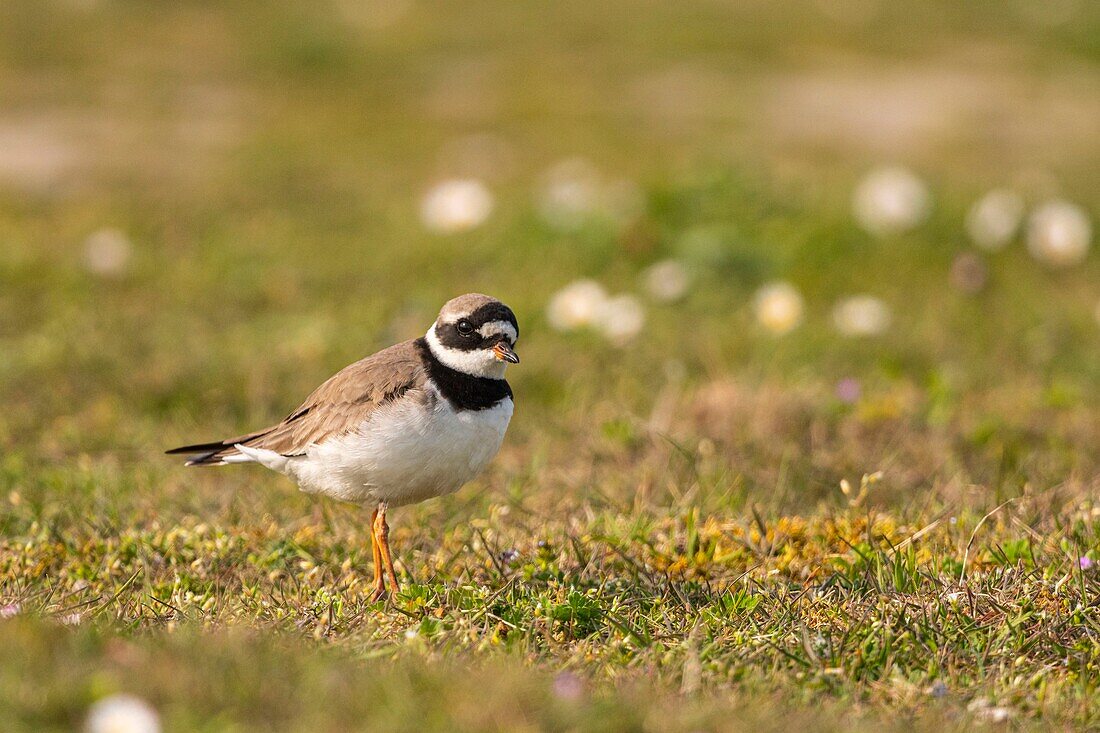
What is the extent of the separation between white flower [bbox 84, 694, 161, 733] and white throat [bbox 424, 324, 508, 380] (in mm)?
2006

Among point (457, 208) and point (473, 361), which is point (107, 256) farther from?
point (473, 361)

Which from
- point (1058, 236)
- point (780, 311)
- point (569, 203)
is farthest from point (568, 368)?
point (1058, 236)

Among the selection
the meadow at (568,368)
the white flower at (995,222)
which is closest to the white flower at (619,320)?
the meadow at (568,368)

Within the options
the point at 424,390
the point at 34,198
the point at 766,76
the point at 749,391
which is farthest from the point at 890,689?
the point at 766,76

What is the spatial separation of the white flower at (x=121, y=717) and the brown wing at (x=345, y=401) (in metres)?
1.80

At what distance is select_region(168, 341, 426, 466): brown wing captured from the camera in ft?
15.1

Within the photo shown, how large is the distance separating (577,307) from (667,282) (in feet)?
3.21

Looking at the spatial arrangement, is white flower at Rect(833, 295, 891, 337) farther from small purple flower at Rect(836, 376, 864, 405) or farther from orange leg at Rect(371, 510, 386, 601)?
orange leg at Rect(371, 510, 386, 601)

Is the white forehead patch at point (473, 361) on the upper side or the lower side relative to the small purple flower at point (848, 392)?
upper

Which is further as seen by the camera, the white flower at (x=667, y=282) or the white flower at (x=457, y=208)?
the white flower at (x=457, y=208)

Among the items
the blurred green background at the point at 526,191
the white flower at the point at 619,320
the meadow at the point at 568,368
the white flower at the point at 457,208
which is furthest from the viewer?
the white flower at the point at 457,208

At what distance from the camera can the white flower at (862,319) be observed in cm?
751

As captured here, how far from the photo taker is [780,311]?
24.5ft

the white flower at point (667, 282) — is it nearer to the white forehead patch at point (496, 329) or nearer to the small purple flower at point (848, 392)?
the small purple flower at point (848, 392)
